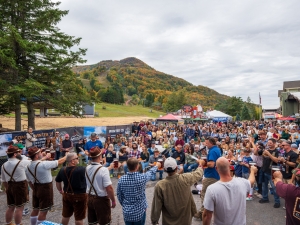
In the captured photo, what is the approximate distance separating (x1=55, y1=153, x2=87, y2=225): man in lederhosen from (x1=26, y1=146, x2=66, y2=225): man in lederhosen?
0.48 metres

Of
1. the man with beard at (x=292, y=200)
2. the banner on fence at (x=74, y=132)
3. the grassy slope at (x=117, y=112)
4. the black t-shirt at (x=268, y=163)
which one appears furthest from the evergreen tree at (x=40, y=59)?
the grassy slope at (x=117, y=112)

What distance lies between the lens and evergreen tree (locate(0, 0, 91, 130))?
15.0 m

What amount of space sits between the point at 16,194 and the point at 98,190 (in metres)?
2.17

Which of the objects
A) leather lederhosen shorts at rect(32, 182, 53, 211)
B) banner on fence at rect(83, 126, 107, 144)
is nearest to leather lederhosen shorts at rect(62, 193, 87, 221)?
leather lederhosen shorts at rect(32, 182, 53, 211)

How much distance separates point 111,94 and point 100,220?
100435 millimetres

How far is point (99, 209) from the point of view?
372cm

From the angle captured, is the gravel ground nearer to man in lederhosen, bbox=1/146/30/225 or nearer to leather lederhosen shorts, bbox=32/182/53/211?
man in lederhosen, bbox=1/146/30/225

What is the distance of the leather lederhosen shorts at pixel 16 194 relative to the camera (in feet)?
15.2

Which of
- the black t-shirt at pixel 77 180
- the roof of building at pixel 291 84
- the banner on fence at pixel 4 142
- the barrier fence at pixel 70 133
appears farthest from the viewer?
the roof of building at pixel 291 84

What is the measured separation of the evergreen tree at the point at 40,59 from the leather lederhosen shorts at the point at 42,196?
11.1 meters

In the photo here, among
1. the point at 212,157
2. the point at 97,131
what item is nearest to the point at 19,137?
the point at 97,131

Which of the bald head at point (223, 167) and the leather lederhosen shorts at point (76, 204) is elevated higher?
the bald head at point (223, 167)

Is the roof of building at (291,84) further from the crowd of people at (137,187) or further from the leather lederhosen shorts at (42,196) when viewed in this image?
the leather lederhosen shorts at (42,196)

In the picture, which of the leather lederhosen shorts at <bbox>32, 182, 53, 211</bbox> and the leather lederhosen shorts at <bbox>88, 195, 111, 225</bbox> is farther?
the leather lederhosen shorts at <bbox>32, 182, 53, 211</bbox>
